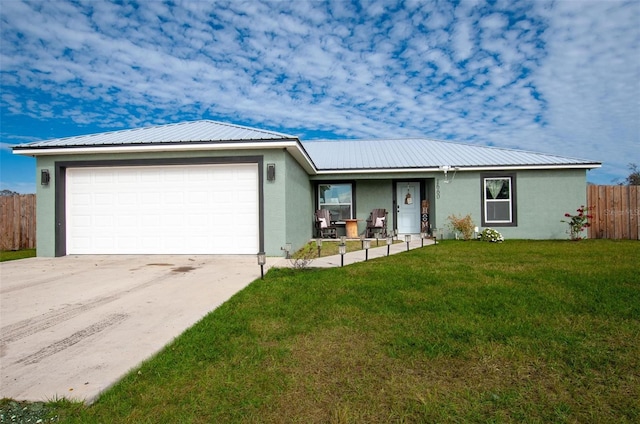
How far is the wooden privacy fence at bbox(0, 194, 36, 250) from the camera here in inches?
459

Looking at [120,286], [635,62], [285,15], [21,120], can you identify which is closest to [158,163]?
[120,286]

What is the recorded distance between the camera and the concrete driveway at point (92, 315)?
2.51 meters

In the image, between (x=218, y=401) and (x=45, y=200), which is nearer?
(x=218, y=401)

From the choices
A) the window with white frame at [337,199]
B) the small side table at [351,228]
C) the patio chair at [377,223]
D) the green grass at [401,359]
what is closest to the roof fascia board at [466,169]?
the window with white frame at [337,199]

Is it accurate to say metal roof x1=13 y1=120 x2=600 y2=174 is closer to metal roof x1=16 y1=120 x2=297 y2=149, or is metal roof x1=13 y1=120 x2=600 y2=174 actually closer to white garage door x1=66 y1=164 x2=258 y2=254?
metal roof x1=16 y1=120 x2=297 y2=149

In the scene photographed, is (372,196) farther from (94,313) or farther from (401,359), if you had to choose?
(401,359)

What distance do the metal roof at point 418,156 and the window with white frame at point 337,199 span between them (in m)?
1.07

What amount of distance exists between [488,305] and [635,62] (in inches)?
511

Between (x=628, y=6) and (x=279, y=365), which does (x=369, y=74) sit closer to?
(x=628, y=6)

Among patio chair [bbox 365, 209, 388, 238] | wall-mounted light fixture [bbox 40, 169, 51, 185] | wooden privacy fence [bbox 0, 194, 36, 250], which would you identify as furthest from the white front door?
wooden privacy fence [bbox 0, 194, 36, 250]

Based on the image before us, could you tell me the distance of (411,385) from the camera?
90.0 inches

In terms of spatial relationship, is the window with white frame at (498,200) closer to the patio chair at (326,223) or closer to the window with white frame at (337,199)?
the window with white frame at (337,199)

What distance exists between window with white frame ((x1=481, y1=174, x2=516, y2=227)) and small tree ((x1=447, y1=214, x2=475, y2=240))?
2.35 ft

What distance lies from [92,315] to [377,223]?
10.2 m
